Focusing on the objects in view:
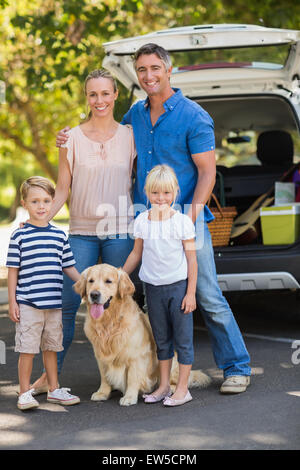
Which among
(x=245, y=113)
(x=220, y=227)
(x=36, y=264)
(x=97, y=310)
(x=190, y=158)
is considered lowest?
(x=97, y=310)

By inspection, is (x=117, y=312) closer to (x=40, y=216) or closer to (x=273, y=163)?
(x=40, y=216)

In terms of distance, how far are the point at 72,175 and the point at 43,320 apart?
968 millimetres

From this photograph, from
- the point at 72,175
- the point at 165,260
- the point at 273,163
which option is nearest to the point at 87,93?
the point at 72,175

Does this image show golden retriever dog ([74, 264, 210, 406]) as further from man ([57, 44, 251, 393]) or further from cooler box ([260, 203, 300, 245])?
cooler box ([260, 203, 300, 245])

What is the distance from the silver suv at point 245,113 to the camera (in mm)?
5543

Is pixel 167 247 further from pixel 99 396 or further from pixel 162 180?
pixel 99 396

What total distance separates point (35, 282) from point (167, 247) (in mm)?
826

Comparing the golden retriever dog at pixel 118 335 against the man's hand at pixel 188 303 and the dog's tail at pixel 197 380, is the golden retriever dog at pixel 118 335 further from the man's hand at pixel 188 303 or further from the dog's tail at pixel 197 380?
the man's hand at pixel 188 303

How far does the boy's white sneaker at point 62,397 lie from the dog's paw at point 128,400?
10.8 inches

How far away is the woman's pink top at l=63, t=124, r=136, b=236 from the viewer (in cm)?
466

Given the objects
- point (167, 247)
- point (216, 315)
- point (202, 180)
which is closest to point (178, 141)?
point (202, 180)

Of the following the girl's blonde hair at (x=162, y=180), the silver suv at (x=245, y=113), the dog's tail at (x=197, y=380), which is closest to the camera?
the girl's blonde hair at (x=162, y=180)

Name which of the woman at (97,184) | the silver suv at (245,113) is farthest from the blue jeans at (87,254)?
the silver suv at (245,113)

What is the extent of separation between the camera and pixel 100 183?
184 inches
